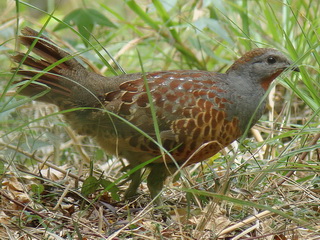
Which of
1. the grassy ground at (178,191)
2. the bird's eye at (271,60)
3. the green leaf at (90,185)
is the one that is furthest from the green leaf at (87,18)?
the green leaf at (90,185)

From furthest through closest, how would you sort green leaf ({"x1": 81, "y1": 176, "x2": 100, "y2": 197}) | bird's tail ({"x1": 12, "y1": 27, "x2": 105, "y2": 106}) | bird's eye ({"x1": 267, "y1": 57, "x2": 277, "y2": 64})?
bird's eye ({"x1": 267, "y1": 57, "x2": 277, "y2": 64})
bird's tail ({"x1": 12, "y1": 27, "x2": 105, "y2": 106})
green leaf ({"x1": 81, "y1": 176, "x2": 100, "y2": 197})

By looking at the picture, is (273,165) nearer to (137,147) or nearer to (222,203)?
(222,203)

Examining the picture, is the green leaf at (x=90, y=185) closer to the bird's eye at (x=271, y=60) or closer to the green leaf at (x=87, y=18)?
the bird's eye at (x=271, y=60)

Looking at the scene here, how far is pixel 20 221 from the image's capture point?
2.88 meters

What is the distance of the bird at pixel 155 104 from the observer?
3.50 metres

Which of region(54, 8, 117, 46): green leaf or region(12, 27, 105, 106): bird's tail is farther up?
region(54, 8, 117, 46): green leaf

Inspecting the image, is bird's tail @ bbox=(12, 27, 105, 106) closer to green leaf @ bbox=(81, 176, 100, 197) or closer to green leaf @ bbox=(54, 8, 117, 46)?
green leaf @ bbox=(81, 176, 100, 197)

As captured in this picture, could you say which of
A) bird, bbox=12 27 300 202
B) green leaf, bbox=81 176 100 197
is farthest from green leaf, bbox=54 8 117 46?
green leaf, bbox=81 176 100 197

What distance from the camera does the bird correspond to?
3.50m

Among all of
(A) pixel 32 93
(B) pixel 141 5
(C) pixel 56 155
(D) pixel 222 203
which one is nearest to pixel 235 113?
(D) pixel 222 203

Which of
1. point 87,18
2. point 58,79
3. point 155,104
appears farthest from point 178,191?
point 87,18

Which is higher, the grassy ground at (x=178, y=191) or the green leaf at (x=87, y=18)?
A: the green leaf at (x=87, y=18)

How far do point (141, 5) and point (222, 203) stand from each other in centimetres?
264

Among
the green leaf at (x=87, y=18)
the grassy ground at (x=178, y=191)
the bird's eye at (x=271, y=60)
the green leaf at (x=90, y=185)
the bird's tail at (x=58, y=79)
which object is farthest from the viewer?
the green leaf at (x=87, y=18)
